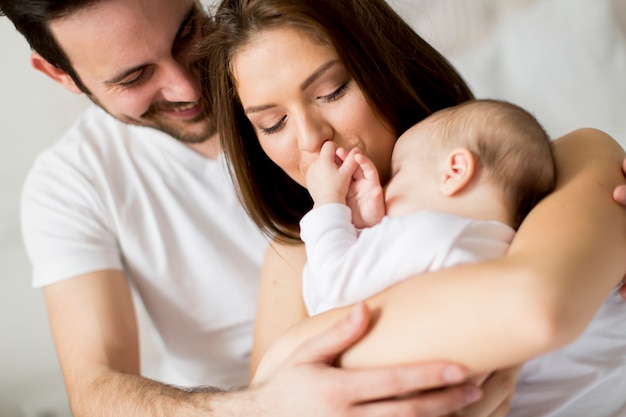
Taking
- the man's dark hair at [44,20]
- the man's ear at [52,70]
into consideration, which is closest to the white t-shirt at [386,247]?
the man's dark hair at [44,20]

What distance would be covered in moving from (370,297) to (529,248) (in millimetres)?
264

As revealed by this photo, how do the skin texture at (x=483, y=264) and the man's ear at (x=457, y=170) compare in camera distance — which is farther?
the man's ear at (x=457, y=170)

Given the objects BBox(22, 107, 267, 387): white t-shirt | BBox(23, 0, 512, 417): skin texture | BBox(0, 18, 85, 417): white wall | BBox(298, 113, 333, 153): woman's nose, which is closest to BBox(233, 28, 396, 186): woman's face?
BBox(298, 113, 333, 153): woman's nose

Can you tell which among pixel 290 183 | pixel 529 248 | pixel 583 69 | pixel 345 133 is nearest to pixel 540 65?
pixel 583 69

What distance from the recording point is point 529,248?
42.9 inches

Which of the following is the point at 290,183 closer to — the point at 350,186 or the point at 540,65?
the point at 350,186

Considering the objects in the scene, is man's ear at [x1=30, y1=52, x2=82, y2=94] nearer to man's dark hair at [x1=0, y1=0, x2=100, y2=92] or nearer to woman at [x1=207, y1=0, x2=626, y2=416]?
man's dark hair at [x1=0, y1=0, x2=100, y2=92]

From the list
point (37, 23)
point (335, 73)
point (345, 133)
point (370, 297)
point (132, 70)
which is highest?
point (37, 23)

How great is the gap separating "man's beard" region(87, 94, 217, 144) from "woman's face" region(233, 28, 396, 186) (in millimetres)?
424

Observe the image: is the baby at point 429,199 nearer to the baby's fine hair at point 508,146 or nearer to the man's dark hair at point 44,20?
the baby's fine hair at point 508,146

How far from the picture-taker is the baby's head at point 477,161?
48.2 inches

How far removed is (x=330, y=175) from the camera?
Result: 1.32 metres

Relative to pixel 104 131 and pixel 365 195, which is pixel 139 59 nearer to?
pixel 104 131

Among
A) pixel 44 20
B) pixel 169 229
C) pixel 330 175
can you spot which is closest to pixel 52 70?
pixel 44 20
